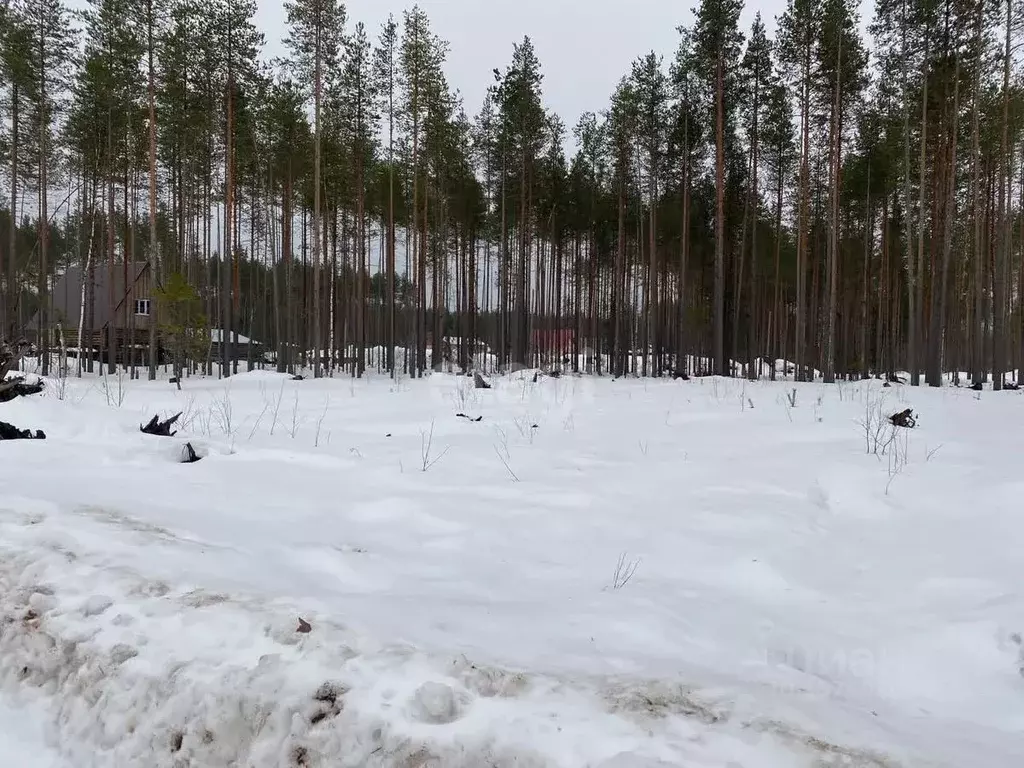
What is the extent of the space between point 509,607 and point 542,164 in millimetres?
21713

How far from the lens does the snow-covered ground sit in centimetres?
126

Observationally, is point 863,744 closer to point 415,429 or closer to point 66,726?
point 66,726

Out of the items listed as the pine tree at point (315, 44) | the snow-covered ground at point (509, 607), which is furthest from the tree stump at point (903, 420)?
the pine tree at point (315, 44)

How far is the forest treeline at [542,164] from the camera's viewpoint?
14578mm

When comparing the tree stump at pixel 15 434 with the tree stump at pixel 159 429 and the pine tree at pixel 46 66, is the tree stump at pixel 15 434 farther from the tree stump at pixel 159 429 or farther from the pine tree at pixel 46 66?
the pine tree at pixel 46 66

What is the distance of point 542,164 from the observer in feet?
69.8

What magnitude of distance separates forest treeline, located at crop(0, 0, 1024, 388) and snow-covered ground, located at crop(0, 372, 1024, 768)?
1149 cm

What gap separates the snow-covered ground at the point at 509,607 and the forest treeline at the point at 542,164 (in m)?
11.5

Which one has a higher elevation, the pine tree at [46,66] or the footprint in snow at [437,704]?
the pine tree at [46,66]

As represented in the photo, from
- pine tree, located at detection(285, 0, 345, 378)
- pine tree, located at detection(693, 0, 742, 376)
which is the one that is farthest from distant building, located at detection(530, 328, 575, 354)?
pine tree, located at detection(285, 0, 345, 378)

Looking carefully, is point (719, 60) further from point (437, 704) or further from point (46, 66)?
point (46, 66)

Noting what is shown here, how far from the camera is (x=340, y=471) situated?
415 cm

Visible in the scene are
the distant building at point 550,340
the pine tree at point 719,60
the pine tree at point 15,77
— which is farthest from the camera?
the distant building at point 550,340

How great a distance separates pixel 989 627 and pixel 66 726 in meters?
3.10
